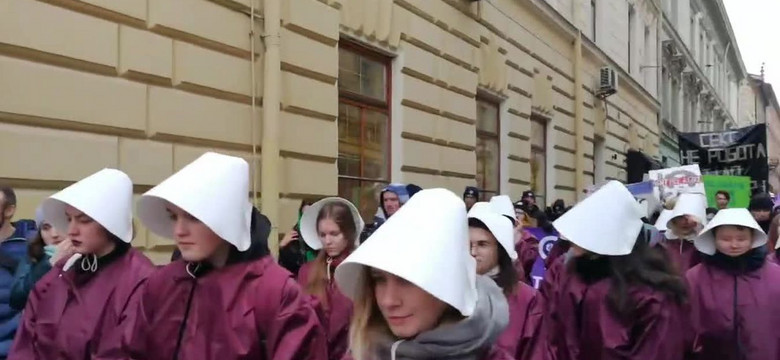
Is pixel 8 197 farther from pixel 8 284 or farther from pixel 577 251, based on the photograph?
pixel 577 251

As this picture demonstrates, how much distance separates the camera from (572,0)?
1891cm

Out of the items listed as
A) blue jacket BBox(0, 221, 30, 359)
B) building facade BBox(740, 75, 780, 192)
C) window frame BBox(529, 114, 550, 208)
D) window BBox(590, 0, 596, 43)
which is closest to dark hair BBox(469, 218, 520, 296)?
blue jacket BBox(0, 221, 30, 359)

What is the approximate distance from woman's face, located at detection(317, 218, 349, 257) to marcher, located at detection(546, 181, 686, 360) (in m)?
1.13

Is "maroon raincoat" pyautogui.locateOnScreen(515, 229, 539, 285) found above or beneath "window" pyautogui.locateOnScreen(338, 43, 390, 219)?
beneath

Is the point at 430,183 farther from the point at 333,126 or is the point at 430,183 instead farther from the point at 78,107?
the point at 78,107

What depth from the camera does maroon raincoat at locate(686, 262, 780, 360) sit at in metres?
5.04

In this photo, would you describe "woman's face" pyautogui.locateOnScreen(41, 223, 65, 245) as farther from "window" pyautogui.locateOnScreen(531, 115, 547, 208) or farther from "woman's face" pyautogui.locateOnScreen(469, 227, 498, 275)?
"window" pyautogui.locateOnScreen(531, 115, 547, 208)

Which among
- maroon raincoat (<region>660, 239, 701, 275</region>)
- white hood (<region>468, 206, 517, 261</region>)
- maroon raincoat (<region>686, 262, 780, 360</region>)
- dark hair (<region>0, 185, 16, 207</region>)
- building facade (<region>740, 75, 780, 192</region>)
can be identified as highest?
building facade (<region>740, 75, 780, 192</region>)

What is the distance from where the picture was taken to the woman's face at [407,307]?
231cm

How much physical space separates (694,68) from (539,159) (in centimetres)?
2328

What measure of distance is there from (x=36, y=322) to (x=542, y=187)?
1435cm

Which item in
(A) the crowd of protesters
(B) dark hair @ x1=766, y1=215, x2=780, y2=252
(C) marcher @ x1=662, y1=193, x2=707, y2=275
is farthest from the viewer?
(C) marcher @ x1=662, y1=193, x2=707, y2=275

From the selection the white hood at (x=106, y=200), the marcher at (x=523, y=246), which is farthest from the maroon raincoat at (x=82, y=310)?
the marcher at (x=523, y=246)

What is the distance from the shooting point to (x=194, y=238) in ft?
10.5
